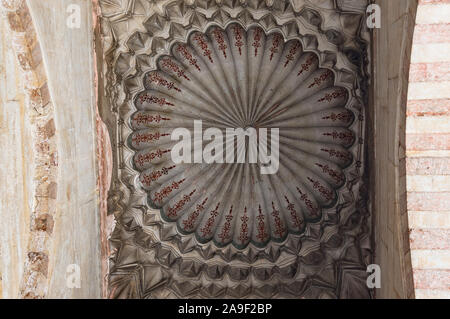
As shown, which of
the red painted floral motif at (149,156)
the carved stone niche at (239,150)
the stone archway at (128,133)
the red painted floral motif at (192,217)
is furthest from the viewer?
the red painted floral motif at (192,217)

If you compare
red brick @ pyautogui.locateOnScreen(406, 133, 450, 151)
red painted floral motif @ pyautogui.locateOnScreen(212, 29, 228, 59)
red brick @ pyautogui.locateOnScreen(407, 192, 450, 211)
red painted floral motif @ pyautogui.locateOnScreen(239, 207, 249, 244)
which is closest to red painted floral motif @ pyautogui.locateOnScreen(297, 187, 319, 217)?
red painted floral motif @ pyautogui.locateOnScreen(239, 207, 249, 244)

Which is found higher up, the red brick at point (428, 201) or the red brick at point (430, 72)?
the red brick at point (430, 72)

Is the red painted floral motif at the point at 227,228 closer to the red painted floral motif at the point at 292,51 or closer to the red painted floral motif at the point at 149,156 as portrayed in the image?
the red painted floral motif at the point at 149,156

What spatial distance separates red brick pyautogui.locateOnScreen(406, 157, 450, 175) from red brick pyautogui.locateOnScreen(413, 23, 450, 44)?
884mm

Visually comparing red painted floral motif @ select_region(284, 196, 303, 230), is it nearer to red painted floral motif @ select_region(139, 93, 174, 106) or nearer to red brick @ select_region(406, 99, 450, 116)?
red painted floral motif @ select_region(139, 93, 174, 106)

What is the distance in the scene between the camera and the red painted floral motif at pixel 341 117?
18.7 ft

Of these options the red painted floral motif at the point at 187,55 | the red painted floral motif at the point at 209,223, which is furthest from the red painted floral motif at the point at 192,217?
the red painted floral motif at the point at 187,55

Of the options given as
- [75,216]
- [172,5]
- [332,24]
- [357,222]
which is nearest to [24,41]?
[75,216]

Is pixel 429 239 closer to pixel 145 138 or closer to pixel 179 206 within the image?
pixel 179 206

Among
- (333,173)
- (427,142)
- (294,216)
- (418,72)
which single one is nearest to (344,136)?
(333,173)

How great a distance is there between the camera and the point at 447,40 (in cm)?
357

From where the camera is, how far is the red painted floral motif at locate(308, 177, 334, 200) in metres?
5.95

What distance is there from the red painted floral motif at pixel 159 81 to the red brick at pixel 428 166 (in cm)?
322

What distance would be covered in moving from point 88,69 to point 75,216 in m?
1.49
